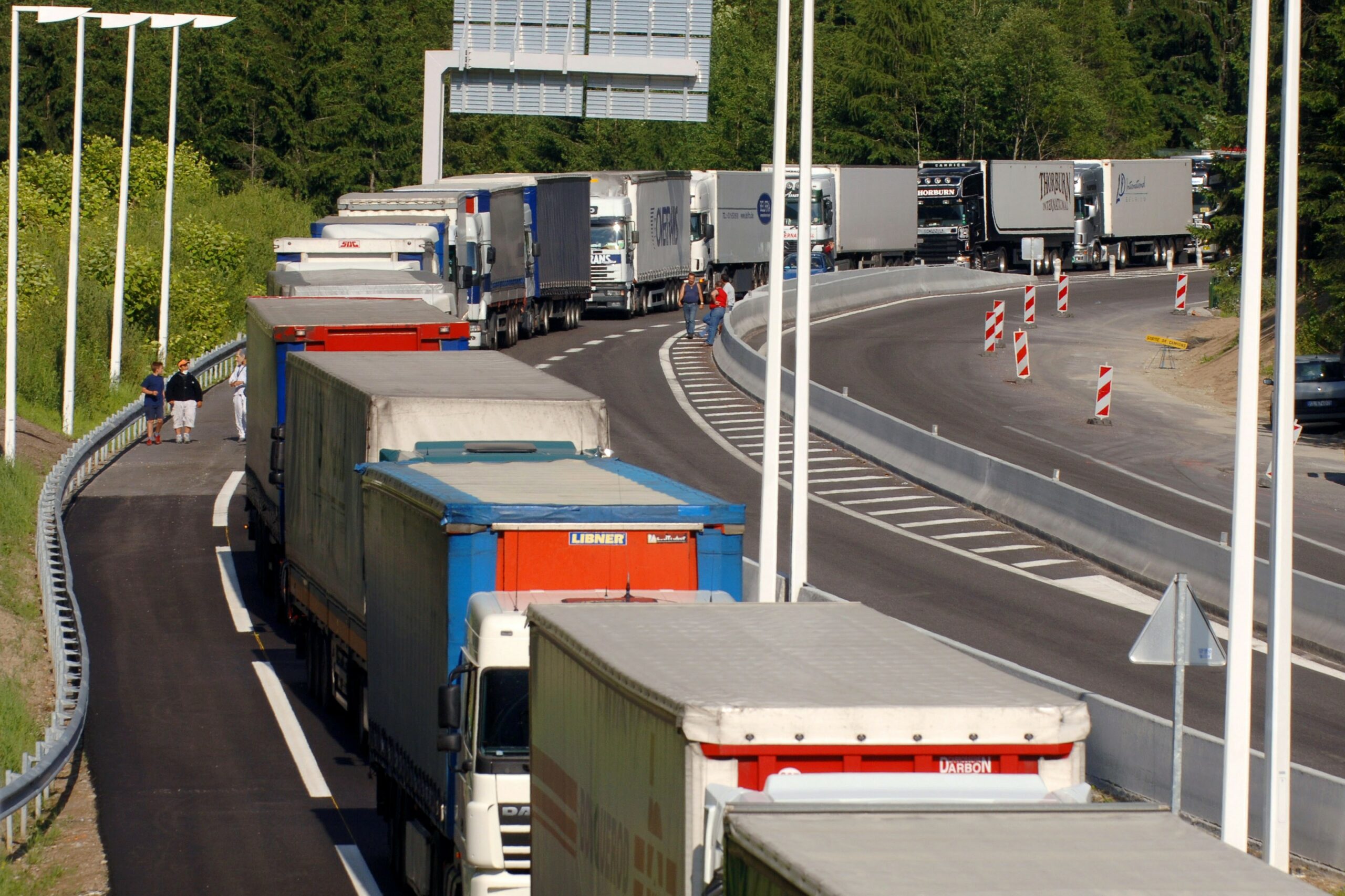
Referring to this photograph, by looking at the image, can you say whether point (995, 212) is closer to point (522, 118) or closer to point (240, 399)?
point (522, 118)

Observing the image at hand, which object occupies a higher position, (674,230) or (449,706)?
(674,230)

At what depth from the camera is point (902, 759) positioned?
6934 millimetres

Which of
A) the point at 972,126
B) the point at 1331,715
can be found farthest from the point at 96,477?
the point at 972,126

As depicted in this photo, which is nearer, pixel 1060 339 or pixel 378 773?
pixel 378 773

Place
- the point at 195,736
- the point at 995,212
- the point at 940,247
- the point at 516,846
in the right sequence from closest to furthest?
the point at 516,846 < the point at 195,736 < the point at 995,212 < the point at 940,247

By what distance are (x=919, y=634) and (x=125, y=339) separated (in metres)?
39.2

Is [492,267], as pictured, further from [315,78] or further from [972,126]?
[972,126]

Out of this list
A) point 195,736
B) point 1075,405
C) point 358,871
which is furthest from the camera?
point 1075,405

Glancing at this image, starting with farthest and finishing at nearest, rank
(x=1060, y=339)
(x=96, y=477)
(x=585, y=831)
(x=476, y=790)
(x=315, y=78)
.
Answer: (x=315, y=78) → (x=1060, y=339) → (x=96, y=477) → (x=476, y=790) → (x=585, y=831)

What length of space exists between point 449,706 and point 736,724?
4.17 metres

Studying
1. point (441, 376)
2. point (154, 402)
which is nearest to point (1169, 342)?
point (154, 402)

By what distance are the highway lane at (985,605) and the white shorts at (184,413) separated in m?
7.44

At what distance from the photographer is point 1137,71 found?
12181cm

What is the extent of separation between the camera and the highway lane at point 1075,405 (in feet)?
92.3
